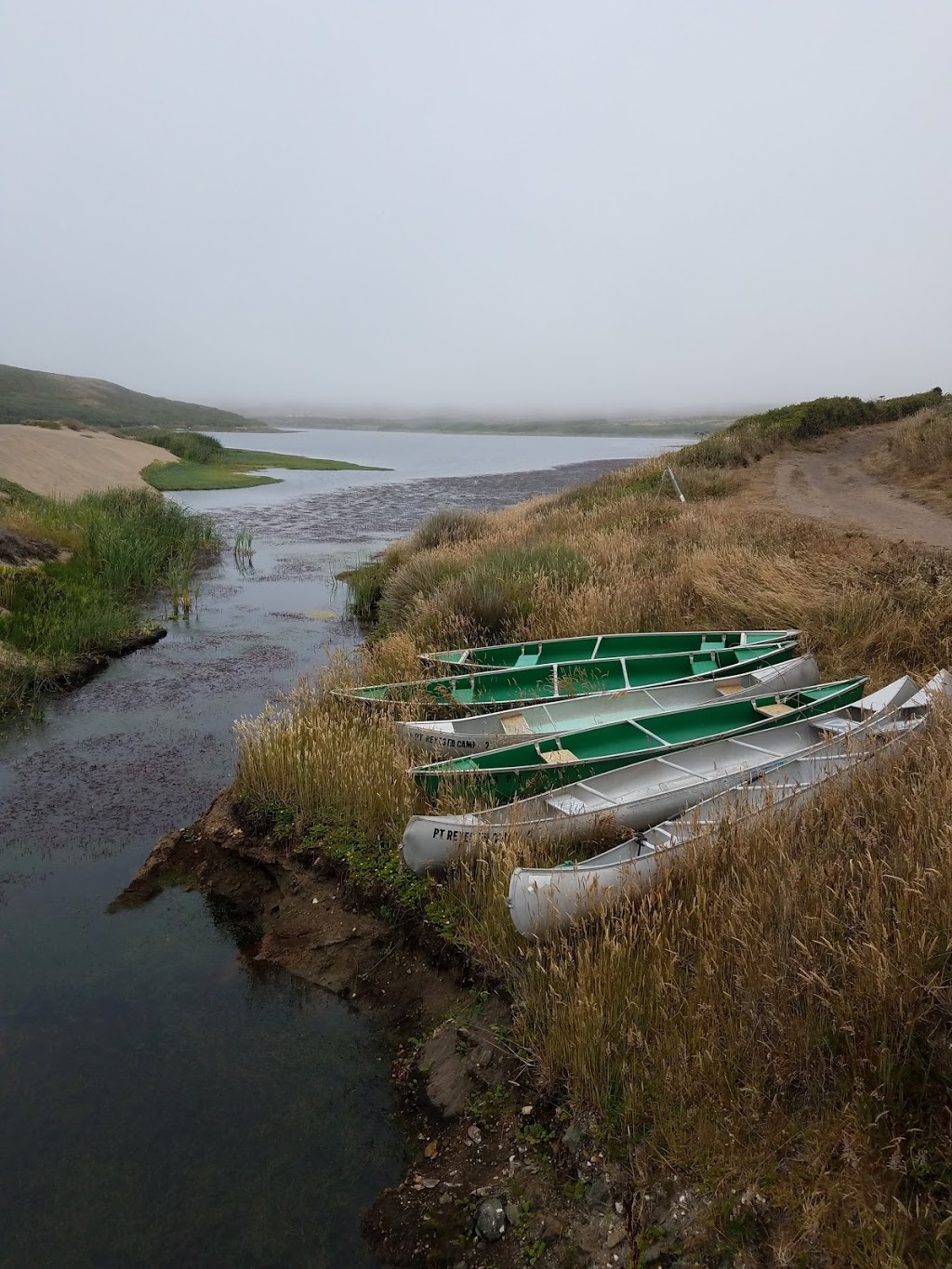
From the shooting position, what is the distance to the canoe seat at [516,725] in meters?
8.01

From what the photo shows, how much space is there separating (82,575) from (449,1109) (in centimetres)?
1623

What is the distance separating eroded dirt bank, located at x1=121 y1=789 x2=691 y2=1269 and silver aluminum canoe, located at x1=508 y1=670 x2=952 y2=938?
0.76 m

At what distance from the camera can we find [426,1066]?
15.1ft

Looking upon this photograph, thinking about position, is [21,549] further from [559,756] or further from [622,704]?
[559,756]

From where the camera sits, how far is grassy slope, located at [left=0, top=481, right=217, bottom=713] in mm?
12391

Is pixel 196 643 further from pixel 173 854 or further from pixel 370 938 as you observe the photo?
pixel 370 938

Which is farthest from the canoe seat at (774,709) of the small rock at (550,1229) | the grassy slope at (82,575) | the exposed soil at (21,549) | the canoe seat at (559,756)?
the exposed soil at (21,549)

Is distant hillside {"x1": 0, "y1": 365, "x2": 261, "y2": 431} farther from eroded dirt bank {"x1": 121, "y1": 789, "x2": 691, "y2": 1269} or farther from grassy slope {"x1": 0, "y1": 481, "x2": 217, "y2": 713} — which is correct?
eroded dirt bank {"x1": 121, "y1": 789, "x2": 691, "y2": 1269}

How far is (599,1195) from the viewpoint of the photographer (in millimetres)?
3371

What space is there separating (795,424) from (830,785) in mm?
30882

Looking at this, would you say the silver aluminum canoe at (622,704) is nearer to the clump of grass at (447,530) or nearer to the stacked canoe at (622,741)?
the stacked canoe at (622,741)

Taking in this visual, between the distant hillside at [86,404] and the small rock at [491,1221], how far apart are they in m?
106

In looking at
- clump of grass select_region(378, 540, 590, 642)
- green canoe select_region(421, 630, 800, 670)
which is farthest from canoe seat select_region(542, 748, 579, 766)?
clump of grass select_region(378, 540, 590, 642)

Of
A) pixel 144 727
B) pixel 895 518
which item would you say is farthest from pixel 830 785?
pixel 895 518
